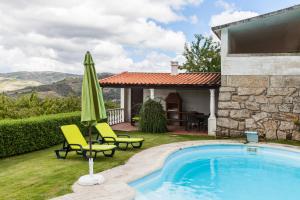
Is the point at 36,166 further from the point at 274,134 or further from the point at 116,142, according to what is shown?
the point at 274,134

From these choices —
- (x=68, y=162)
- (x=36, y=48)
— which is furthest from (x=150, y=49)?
(x=68, y=162)

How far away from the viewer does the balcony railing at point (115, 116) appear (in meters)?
19.9

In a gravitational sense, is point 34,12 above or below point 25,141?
above

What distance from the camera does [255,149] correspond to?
45.6 feet

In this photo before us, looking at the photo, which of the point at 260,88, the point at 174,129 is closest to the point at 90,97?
the point at 260,88

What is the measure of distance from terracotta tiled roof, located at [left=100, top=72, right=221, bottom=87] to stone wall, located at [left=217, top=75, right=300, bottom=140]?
1.07 m

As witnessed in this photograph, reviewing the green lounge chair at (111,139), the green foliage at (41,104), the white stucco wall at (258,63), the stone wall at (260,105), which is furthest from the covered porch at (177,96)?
the green lounge chair at (111,139)

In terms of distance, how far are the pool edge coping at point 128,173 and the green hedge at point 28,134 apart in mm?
4188

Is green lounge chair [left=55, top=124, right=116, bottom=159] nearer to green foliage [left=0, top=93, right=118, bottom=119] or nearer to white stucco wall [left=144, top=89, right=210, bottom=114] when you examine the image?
white stucco wall [left=144, top=89, right=210, bottom=114]

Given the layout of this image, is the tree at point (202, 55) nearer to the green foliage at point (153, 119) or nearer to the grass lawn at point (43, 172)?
the green foliage at point (153, 119)

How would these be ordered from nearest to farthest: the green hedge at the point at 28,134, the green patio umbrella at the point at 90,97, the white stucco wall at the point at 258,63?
the green patio umbrella at the point at 90,97, the green hedge at the point at 28,134, the white stucco wall at the point at 258,63

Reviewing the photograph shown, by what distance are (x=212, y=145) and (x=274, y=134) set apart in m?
3.70

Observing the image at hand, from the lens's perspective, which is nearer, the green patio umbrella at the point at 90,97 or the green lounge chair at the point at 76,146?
the green patio umbrella at the point at 90,97

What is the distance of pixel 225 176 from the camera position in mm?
10391
